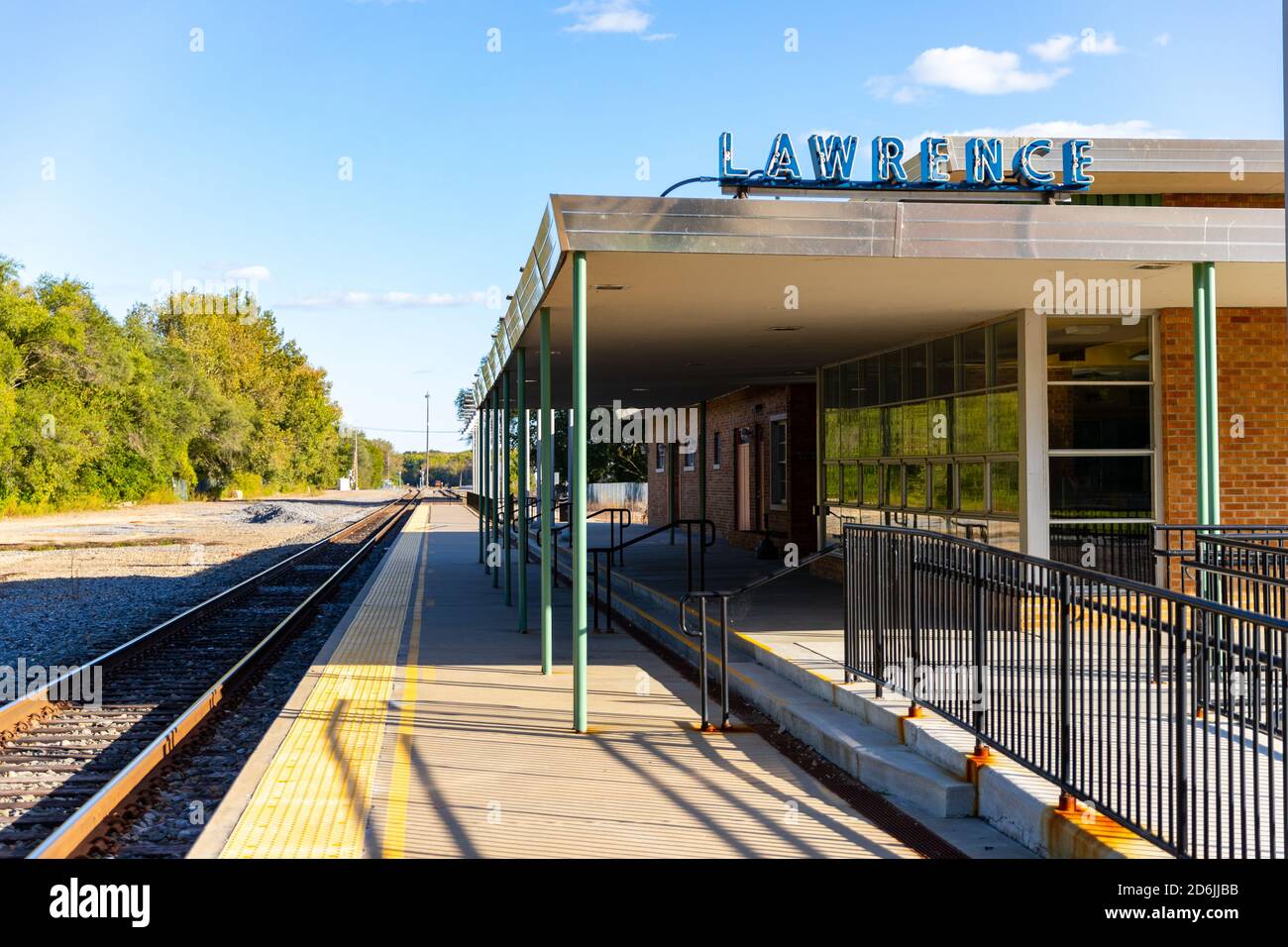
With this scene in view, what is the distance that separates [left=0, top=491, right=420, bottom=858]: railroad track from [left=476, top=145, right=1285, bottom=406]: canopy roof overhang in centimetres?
421

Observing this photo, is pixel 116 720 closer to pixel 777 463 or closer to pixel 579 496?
pixel 579 496

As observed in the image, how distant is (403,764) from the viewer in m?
7.20

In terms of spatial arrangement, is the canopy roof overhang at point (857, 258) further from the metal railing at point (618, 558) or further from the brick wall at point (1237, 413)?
the metal railing at point (618, 558)

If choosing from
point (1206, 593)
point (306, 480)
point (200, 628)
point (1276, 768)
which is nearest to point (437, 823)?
point (1276, 768)

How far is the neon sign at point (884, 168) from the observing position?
1081 cm

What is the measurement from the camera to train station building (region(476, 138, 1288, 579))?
25.9ft

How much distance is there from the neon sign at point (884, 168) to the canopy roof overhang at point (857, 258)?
113 centimetres

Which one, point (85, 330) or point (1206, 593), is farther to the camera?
point (85, 330)

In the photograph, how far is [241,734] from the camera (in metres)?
8.97

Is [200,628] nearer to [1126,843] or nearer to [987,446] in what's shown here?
[987,446]

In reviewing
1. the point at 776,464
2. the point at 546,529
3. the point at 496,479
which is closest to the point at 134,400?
the point at 496,479

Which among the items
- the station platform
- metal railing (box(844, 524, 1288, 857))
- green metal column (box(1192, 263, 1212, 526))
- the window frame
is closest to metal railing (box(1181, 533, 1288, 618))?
green metal column (box(1192, 263, 1212, 526))

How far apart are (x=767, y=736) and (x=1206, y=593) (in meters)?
3.46
